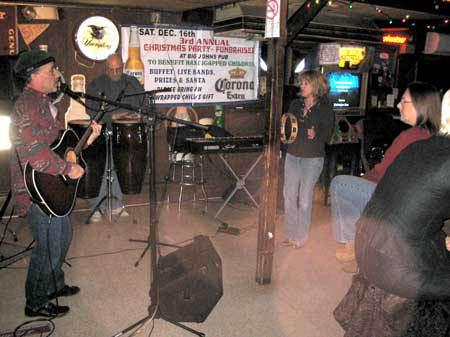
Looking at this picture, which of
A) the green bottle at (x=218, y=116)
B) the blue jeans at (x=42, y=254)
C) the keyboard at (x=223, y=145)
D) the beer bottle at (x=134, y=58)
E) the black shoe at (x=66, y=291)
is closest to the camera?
the blue jeans at (x=42, y=254)

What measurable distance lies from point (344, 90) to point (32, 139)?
19.5 feet

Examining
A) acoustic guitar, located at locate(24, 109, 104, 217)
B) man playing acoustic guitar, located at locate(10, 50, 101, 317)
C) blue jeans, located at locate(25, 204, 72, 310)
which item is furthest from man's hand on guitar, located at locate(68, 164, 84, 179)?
blue jeans, located at locate(25, 204, 72, 310)

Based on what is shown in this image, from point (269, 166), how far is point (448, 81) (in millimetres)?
7030

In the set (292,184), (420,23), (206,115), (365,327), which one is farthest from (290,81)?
(365,327)

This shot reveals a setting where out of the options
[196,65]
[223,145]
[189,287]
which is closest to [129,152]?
[223,145]

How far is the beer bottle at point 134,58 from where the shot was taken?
6.44 metres

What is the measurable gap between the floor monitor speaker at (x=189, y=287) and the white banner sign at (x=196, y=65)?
3.76 m

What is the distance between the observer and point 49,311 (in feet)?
10.7

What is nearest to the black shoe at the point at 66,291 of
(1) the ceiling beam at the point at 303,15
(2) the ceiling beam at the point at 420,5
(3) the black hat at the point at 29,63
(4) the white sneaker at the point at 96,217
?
(3) the black hat at the point at 29,63

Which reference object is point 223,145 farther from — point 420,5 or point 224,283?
point 420,5

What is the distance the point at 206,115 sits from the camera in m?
7.38

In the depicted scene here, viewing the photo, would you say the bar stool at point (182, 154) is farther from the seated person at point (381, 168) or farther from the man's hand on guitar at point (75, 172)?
the man's hand on guitar at point (75, 172)

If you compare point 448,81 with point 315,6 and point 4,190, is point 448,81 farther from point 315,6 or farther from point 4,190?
point 4,190

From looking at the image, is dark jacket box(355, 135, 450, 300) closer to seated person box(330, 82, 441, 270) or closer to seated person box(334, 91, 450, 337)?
seated person box(334, 91, 450, 337)
